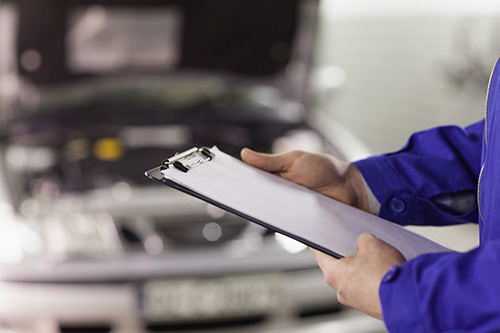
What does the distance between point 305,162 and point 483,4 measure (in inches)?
147

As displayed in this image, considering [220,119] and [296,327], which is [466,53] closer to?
[220,119]

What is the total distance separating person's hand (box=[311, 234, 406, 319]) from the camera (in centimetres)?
77

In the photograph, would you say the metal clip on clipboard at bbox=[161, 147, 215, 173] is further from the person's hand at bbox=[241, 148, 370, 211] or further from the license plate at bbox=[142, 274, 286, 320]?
the license plate at bbox=[142, 274, 286, 320]

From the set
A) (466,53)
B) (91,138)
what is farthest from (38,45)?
(466,53)

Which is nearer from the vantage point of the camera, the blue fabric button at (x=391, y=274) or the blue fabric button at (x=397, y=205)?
the blue fabric button at (x=391, y=274)

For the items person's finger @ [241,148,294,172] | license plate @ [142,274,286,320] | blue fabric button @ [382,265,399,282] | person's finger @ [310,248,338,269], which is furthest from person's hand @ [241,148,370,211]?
license plate @ [142,274,286,320]

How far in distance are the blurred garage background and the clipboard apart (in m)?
0.94

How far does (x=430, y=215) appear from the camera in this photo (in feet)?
3.62

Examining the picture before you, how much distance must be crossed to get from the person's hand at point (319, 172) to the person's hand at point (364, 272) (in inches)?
9.8

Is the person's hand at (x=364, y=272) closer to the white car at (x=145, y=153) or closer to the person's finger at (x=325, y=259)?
the person's finger at (x=325, y=259)

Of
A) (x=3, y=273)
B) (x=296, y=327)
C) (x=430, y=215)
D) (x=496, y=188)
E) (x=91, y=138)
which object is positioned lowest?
(x=296, y=327)

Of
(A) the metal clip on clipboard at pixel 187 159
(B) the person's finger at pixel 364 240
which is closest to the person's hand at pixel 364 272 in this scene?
(B) the person's finger at pixel 364 240

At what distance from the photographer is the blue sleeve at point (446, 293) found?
683 mm

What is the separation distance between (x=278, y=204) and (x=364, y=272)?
0.59ft
